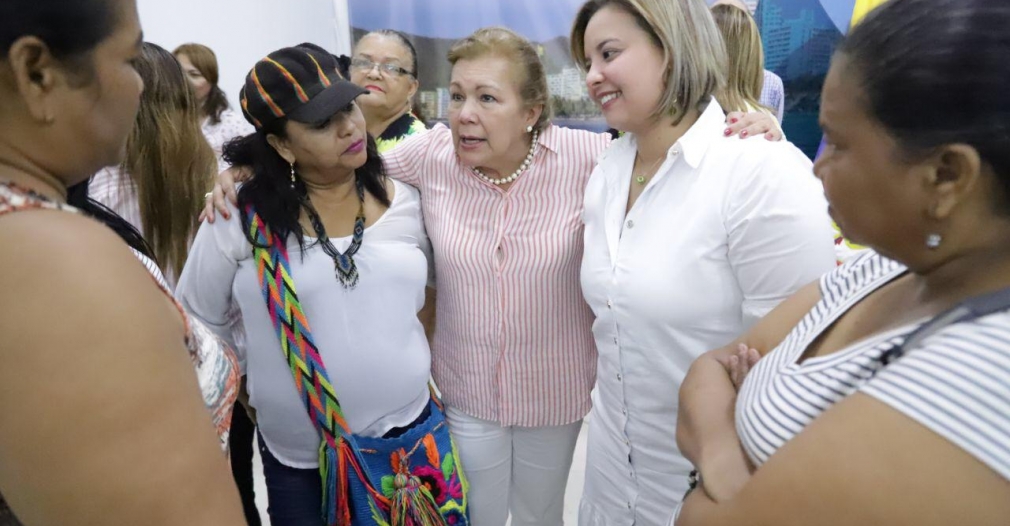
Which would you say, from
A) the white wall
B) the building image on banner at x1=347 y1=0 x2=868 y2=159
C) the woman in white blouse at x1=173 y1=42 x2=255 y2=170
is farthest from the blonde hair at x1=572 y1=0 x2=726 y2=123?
the white wall

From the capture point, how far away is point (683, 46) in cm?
140

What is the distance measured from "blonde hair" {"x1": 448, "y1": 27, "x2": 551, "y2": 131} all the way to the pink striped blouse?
11cm

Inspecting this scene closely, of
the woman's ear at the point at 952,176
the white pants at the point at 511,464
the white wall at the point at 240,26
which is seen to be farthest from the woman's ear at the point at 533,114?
the white wall at the point at 240,26

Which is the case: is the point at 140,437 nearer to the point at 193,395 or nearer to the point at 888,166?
the point at 193,395

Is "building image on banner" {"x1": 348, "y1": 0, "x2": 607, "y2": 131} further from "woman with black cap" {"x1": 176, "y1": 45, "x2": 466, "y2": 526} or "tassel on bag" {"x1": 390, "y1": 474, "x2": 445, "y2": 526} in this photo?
"tassel on bag" {"x1": 390, "y1": 474, "x2": 445, "y2": 526}

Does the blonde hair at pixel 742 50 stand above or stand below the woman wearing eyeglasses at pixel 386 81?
above

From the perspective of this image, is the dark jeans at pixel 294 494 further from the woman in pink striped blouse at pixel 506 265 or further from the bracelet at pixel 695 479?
the bracelet at pixel 695 479

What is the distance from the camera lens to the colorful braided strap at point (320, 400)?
4.83 feet

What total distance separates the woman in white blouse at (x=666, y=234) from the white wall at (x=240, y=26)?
10.5 feet

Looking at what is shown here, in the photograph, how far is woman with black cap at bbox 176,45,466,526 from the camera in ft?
4.92

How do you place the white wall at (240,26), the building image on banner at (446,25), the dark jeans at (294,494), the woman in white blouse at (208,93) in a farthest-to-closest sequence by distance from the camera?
the building image on banner at (446,25) < the white wall at (240,26) < the woman in white blouse at (208,93) < the dark jeans at (294,494)

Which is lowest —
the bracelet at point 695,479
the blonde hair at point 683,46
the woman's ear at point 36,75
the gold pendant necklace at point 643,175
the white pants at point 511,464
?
the white pants at point 511,464

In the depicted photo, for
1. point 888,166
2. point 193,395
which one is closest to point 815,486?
point 888,166

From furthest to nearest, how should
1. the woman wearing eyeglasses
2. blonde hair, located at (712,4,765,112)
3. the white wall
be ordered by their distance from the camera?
1. the white wall
2. the woman wearing eyeglasses
3. blonde hair, located at (712,4,765,112)
